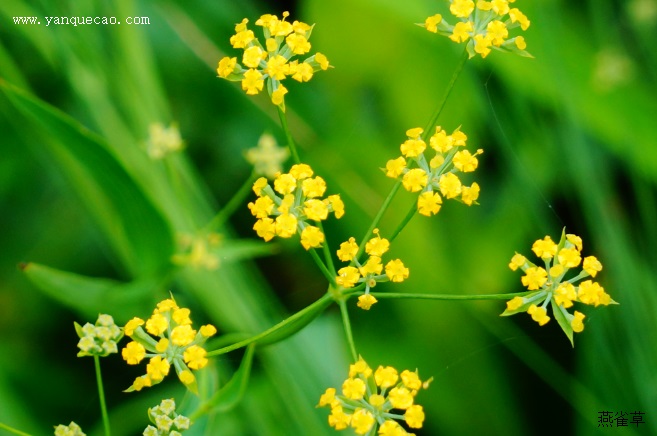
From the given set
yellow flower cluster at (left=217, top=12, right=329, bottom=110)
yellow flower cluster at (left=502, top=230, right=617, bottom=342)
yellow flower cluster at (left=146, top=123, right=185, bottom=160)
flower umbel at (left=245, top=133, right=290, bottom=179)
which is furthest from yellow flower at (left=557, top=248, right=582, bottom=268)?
yellow flower cluster at (left=146, top=123, right=185, bottom=160)

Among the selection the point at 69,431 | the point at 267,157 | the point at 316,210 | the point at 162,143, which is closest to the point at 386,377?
the point at 316,210

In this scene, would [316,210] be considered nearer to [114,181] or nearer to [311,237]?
[311,237]

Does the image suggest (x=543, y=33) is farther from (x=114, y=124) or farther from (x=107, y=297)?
(x=107, y=297)

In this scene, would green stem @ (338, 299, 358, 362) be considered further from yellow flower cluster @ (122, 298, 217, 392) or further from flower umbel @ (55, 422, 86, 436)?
flower umbel @ (55, 422, 86, 436)

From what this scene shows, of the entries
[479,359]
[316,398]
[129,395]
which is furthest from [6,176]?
[479,359]

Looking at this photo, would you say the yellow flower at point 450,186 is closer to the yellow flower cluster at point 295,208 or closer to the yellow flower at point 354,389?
the yellow flower cluster at point 295,208

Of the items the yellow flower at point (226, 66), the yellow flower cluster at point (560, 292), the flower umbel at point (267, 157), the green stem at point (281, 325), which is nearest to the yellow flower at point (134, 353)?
the green stem at point (281, 325)
